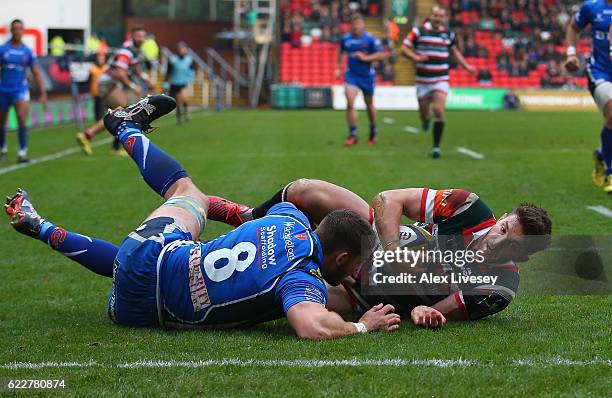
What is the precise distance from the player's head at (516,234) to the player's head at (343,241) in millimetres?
656

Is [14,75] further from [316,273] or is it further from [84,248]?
[316,273]

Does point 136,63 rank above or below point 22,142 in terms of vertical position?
above

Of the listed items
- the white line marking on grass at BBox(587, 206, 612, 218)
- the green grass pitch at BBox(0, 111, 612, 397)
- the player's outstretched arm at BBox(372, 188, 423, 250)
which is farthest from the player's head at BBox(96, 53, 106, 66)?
the player's outstretched arm at BBox(372, 188, 423, 250)

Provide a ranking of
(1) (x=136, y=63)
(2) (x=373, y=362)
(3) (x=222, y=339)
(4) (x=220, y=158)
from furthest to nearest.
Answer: (1) (x=136, y=63), (4) (x=220, y=158), (3) (x=222, y=339), (2) (x=373, y=362)

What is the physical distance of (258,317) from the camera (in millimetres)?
4504

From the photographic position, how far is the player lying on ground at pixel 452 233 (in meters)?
4.70

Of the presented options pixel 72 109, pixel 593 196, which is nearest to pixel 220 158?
pixel 593 196

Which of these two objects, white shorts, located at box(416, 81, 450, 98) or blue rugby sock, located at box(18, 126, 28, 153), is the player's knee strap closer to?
blue rugby sock, located at box(18, 126, 28, 153)

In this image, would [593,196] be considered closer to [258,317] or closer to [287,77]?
[258,317]

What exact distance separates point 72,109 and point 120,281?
2397cm

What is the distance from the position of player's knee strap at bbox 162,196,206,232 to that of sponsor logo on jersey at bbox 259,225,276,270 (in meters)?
0.77

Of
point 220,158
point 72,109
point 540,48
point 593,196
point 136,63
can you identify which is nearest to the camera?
point 593,196

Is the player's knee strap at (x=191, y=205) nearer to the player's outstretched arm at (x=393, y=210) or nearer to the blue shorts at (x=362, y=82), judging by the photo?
the player's outstretched arm at (x=393, y=210)

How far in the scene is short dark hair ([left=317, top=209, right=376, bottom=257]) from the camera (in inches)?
169
